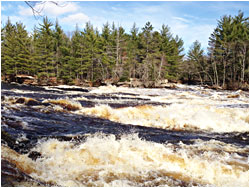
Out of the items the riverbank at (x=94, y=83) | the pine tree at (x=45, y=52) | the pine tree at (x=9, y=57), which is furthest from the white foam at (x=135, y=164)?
the pine tree at (x=9, y=57)

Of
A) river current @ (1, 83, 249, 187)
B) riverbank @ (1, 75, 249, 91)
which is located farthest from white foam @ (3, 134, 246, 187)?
riverbank @ (1, 75, 249, 91)

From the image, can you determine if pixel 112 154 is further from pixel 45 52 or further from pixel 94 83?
pixel 45 52

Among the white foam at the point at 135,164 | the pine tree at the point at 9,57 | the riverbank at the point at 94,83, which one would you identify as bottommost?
the white foam at the point at 135,164

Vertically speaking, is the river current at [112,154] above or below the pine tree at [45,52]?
below

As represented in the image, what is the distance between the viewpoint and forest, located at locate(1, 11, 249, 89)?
104ft

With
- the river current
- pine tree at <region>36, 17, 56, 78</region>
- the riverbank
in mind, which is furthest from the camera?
pine tree at <region>36, 17, 56, 78</region>

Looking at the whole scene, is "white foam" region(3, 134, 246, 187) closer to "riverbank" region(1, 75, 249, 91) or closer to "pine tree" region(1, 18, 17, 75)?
"riverbank" region(1, 75, 249, 91)

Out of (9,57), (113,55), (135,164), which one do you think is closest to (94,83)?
(113,55)

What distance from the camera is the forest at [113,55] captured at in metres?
31.7

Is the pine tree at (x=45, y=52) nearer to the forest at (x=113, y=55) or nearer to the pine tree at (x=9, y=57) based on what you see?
the forest at (x=113, y=55)

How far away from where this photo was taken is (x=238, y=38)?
3131 cm

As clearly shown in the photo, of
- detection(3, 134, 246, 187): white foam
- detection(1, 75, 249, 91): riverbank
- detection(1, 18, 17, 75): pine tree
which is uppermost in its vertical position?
detection(1, 18, 17, 75): pine tree

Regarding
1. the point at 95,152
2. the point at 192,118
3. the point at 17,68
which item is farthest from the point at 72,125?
the point at 17,68

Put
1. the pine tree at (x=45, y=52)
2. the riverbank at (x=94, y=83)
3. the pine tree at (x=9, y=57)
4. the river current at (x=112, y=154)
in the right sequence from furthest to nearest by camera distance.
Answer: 1. the pine tree at (x=9, y=57)
2. the pine tree at (x=45, y=52)
3. the riverbank at (x=94, y=83)
4. the river current at (x=112, y=154)
